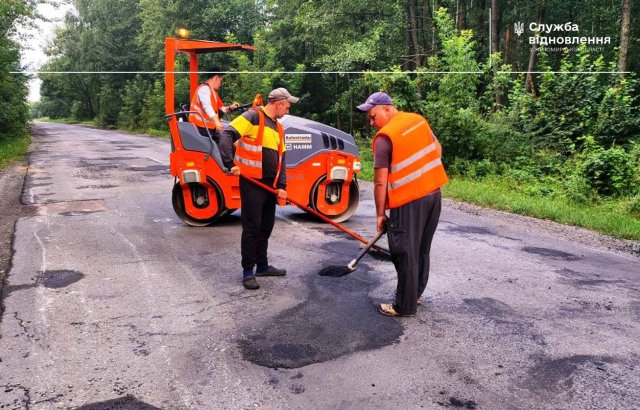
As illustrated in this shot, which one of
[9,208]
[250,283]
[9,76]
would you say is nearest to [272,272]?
[250,283]

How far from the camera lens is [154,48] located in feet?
105

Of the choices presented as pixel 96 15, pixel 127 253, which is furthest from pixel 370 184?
pixel 96 15

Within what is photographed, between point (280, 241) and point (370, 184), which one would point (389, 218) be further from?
point (370, 184)

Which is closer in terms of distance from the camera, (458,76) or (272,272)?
(272,272)

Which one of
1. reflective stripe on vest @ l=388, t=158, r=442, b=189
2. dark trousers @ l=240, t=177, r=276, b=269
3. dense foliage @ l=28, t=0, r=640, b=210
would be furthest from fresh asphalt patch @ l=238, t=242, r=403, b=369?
dense foliage @ l=28, t=0, r=640, b=210

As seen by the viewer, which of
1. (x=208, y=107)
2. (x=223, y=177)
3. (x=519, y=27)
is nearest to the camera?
(x=208, y=107)

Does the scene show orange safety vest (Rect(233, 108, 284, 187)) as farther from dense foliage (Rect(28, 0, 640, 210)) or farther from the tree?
the tree

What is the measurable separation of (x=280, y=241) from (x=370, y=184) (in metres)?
5.43

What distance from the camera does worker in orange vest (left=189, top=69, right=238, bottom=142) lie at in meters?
6.97

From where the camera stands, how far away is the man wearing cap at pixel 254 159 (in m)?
4.94

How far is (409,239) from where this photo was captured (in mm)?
4047

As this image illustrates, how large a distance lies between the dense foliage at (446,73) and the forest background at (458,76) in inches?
1.9

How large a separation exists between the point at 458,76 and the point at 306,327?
10.7m

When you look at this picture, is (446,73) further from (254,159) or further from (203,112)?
(254,159)
